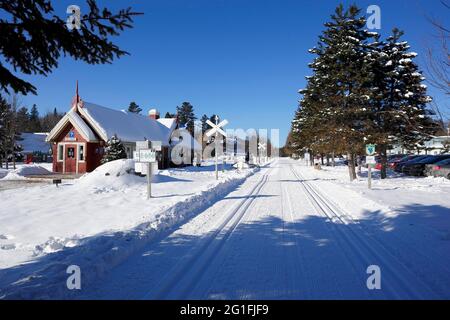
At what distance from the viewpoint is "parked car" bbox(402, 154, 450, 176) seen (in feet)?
84.9

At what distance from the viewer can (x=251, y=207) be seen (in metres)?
11.4

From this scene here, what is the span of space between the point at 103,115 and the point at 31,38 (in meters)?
27.7

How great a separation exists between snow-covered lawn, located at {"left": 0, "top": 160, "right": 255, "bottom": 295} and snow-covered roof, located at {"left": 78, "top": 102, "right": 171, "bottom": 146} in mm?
12592

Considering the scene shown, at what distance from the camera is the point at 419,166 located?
25953 mm

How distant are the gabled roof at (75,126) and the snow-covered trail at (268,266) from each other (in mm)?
22020

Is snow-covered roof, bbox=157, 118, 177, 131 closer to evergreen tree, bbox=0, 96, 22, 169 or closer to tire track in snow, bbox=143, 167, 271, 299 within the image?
evergreen tree, bbox=0, 96, 22, 169

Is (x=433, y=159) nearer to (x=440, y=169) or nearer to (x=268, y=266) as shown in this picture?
(x=440, y=169)

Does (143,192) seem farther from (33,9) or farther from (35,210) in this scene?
(33,9)

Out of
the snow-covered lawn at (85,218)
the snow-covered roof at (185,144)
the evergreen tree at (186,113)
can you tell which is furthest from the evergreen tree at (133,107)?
the snow-covered lawn at (85,218)

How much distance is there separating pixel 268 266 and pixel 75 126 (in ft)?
86.4

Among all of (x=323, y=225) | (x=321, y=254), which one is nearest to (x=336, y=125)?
(x=323, y=225)

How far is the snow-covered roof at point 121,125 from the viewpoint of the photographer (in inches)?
1114

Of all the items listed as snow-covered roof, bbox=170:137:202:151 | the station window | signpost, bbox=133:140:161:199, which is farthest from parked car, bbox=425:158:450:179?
the station window

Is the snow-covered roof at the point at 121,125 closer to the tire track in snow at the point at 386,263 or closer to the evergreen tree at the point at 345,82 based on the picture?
the evergreen tree at the point at 345,82
